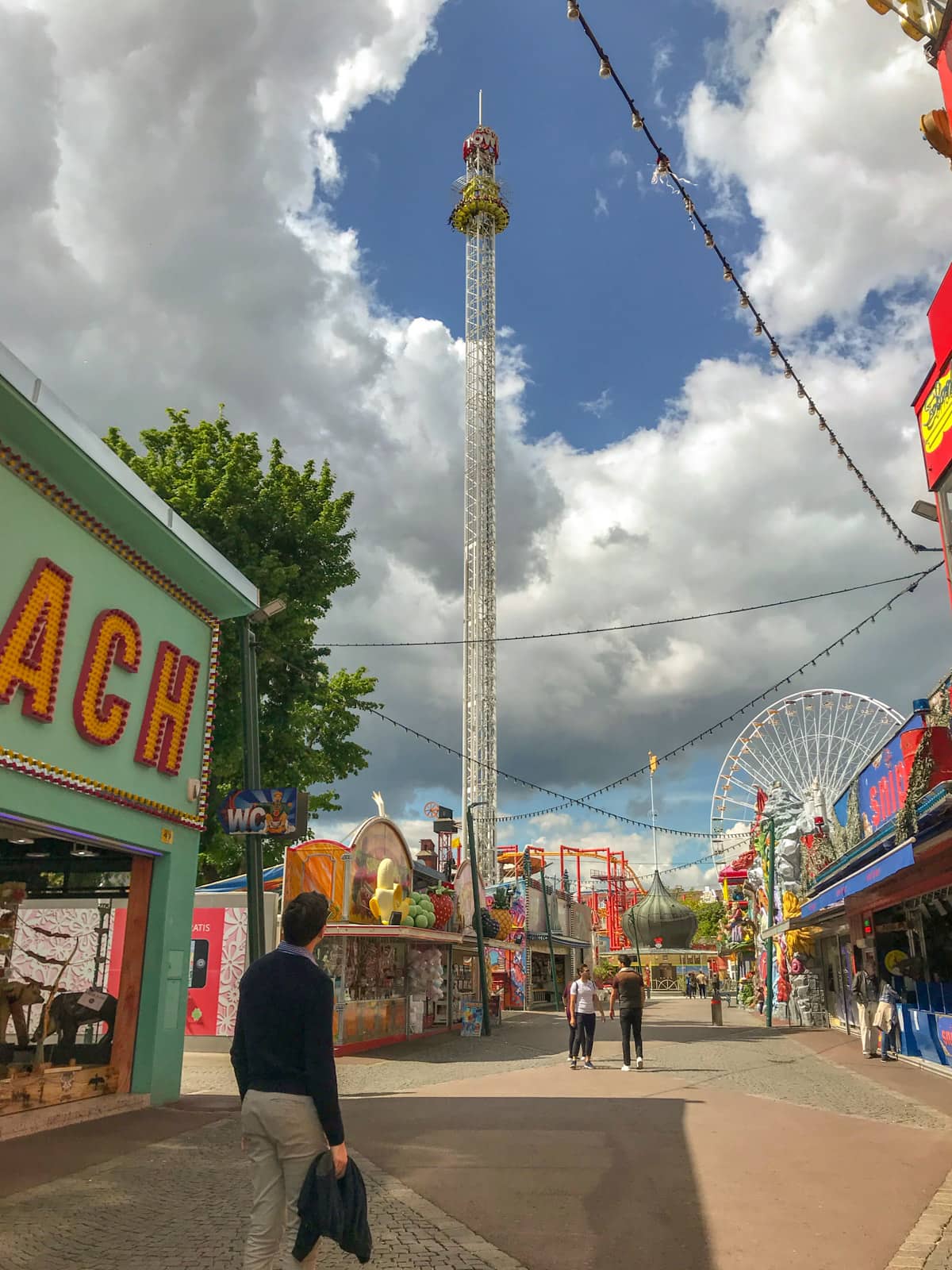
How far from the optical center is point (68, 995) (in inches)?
430

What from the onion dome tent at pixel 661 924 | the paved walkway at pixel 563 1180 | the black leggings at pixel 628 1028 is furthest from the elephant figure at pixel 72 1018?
the onion dome tent at pixel 661 924

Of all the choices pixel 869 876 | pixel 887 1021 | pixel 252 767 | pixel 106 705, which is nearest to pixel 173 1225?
pixel 106 705

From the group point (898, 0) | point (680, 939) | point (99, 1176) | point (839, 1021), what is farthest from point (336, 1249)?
point (680, 939)

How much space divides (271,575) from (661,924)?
55.9m

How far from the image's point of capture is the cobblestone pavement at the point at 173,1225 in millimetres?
4832

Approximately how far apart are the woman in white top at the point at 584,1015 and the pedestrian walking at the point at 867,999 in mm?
5223

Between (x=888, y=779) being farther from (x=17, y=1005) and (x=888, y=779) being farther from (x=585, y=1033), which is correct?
(x=17, y=1005)

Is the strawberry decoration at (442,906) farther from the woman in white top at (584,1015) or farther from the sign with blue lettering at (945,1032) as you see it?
the sign with blue lettering at (945,1032)

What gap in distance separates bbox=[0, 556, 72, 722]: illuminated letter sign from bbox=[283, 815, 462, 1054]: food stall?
8.48m

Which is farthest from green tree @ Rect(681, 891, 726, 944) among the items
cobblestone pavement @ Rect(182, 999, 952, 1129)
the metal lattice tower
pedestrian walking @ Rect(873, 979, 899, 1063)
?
pedestrian walking @ Rect(873, 979, 899, 1063)

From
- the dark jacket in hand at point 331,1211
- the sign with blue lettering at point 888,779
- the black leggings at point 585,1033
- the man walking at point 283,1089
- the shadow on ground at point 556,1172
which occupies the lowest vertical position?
the shadow on ground at point 556,1172

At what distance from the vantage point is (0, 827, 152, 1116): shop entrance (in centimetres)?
954

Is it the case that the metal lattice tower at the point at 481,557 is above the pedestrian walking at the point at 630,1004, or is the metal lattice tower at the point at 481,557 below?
above

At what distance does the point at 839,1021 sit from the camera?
22719 mm
